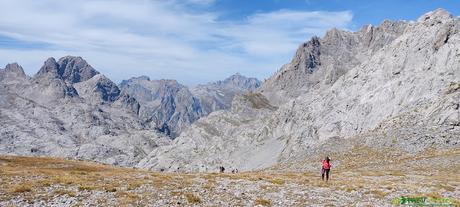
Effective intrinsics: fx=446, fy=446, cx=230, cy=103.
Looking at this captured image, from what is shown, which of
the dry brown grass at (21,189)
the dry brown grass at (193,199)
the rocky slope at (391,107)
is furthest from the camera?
the rocky slope at (391,107)

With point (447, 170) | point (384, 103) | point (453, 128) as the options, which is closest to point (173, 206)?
point (447, 170)

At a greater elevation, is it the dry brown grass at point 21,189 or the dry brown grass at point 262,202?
A: the dry brown grass at point 262,202

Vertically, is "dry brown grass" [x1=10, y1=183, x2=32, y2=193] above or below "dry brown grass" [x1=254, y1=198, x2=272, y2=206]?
below

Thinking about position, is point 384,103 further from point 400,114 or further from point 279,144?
point 279,144

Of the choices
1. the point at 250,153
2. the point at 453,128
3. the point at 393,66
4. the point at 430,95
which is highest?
the point at 393,66

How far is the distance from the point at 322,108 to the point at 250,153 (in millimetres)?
41001

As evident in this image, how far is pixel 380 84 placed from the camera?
13938 cm

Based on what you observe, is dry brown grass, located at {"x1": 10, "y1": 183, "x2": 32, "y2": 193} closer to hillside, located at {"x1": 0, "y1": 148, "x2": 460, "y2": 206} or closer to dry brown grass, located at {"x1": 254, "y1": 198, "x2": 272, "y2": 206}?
hillside, located at {"x1": 0, "y1": 148, "x2": 460, "y2": 206}
